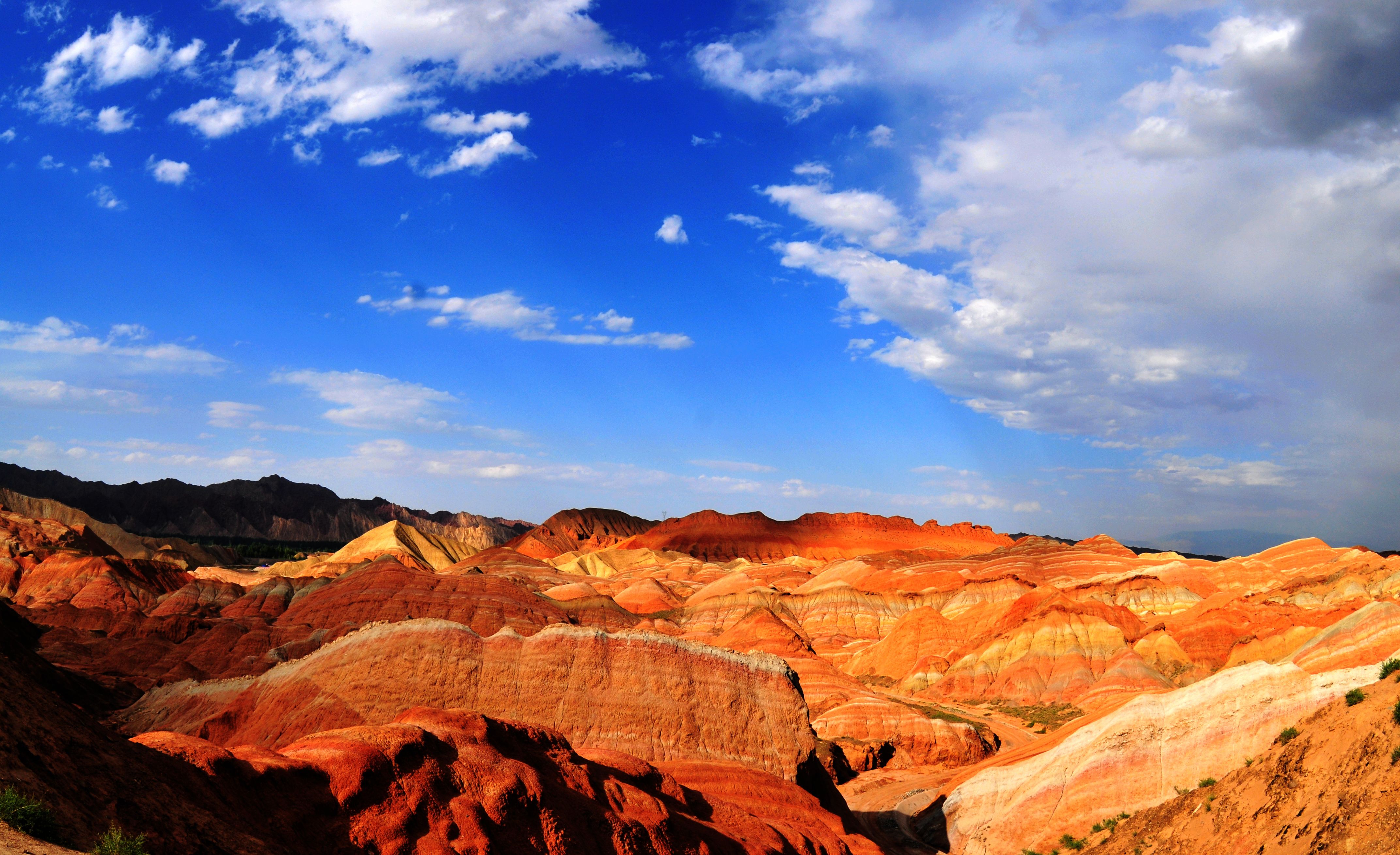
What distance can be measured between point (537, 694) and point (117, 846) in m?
20.8

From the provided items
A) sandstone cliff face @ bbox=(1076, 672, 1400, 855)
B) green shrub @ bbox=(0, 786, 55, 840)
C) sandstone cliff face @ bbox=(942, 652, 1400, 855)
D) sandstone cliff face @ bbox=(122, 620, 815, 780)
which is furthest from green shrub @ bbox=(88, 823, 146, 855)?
sandstone cliff face @ bbox=(942, 652, 1400, 855)

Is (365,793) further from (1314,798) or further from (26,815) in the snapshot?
(1314,798)

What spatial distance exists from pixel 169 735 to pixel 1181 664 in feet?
220

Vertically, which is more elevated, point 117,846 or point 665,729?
point 117,846

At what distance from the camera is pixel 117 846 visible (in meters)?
10.0

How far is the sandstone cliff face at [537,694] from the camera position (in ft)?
96.5

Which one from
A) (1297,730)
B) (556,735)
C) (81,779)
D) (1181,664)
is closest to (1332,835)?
(1297,730)

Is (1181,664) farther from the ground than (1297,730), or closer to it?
closer to it

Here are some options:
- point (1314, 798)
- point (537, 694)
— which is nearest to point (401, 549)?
point (537, 694)

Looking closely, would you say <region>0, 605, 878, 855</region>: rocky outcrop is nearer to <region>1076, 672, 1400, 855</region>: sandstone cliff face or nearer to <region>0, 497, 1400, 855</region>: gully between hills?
<region>0, 497, 1400, 855</region>: gully between hills

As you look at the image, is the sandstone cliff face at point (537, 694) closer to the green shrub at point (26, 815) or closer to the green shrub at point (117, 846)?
the green shrub at point (117, 846)

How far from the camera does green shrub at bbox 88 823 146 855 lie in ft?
32.6

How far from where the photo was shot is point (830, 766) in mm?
41594

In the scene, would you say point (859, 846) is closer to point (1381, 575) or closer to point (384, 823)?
point (384, 823)
